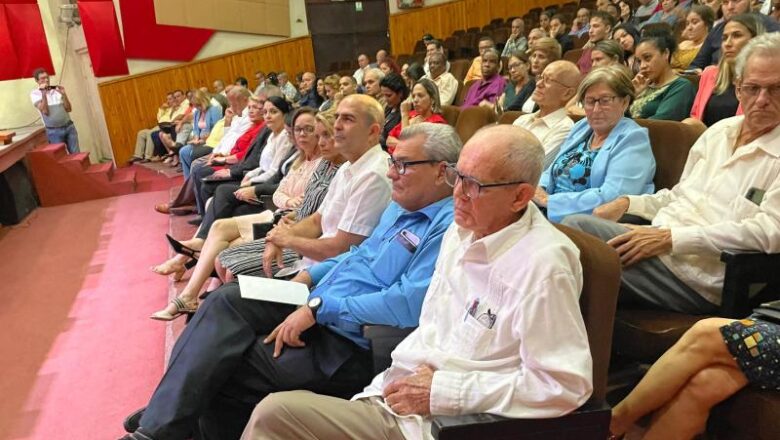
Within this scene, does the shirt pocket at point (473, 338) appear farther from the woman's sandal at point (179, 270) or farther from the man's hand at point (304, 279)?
the woman's sandal at point (179, 270)

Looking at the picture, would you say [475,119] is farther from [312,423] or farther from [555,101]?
[312,423]

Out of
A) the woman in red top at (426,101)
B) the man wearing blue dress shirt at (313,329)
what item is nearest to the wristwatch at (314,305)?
the man wearing blue dress shirt at (313,329)

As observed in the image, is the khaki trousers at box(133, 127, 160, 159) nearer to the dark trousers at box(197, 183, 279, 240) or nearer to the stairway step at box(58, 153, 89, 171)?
the stairway step at box(58, 153, 89, 171)

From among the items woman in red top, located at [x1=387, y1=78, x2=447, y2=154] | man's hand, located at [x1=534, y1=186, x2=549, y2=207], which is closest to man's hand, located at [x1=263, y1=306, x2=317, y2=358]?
man's hand, located at [x1=534, y1=186, x2=549, y2=207]

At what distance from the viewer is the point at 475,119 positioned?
292 centimetres

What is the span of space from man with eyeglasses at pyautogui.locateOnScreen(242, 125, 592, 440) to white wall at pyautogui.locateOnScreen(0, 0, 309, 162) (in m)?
8.31

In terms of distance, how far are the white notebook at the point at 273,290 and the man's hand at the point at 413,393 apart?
55 cm

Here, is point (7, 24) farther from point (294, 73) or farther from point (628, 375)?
point (628, 375)

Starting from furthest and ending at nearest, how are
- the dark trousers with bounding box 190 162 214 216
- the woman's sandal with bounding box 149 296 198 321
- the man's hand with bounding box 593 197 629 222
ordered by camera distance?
the dark trousers with bounding box 190 162 214 216
the woman's sandal with bounding box 149 296 198 321
the man's hand with bounding box 593 197 629 222

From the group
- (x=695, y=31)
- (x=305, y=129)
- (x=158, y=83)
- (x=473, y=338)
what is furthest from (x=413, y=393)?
(x=158, y=83)

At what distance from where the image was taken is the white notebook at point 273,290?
156cm

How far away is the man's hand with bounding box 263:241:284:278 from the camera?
1994 mm

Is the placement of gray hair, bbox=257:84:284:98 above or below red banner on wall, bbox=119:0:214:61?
below

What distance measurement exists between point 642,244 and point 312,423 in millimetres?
958
